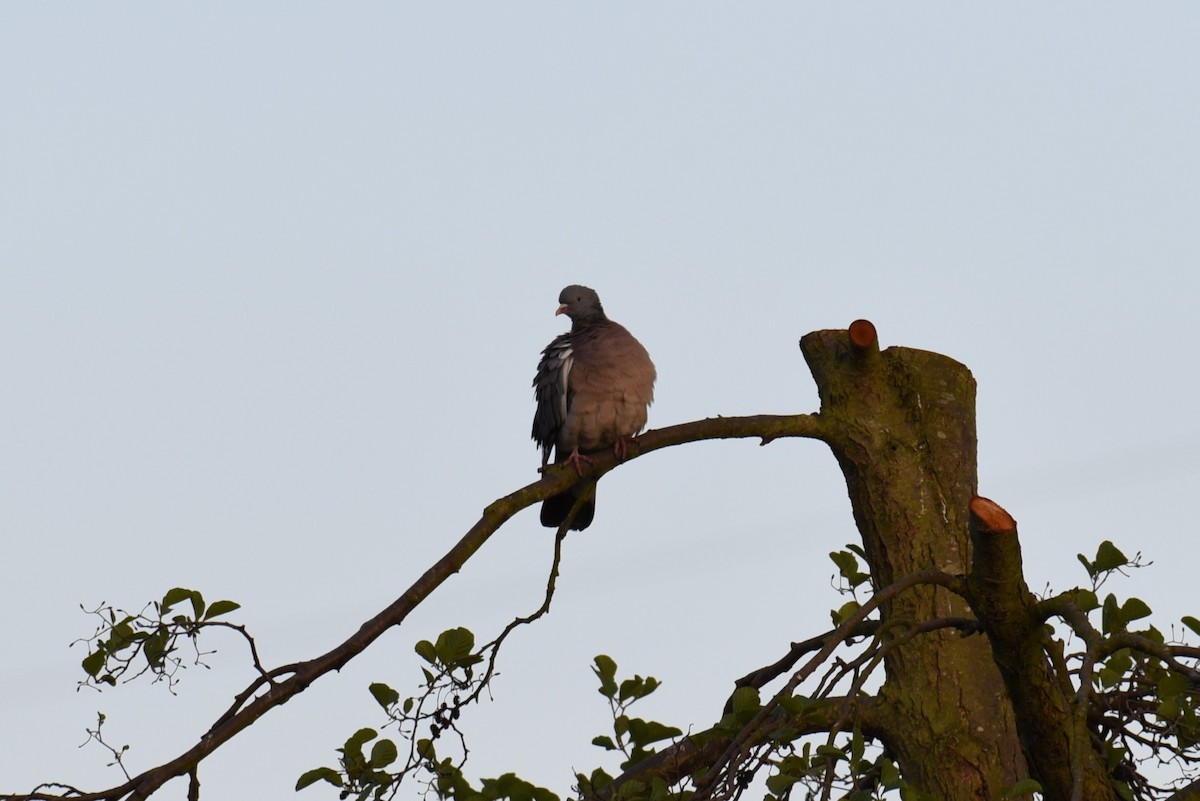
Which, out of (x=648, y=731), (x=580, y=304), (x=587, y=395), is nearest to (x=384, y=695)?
(x=648, y=731)

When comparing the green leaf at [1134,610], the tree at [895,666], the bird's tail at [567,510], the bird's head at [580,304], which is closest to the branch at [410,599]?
the tree at [895,666]

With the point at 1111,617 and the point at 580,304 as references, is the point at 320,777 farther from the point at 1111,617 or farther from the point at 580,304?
the point at 580,304

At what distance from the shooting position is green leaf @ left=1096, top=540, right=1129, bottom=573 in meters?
3.51

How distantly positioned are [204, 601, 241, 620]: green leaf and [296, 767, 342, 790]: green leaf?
42 centimetres

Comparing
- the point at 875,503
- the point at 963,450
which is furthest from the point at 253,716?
the point at 963,450

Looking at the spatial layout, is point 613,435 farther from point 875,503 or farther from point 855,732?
point 855,732

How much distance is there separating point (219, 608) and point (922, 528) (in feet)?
6.66

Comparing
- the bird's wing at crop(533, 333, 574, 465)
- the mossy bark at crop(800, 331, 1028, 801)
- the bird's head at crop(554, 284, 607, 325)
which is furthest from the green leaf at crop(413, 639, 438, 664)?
the bird's head at crop(554, 284, 607, 325)

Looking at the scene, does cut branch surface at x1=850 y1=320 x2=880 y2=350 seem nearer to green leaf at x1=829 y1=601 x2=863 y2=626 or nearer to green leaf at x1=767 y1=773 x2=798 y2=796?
green leaf at x1=829 y1=601 x2=863 y2=626

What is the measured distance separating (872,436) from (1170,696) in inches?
51.7

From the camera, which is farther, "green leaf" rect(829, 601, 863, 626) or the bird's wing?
the bird's wing

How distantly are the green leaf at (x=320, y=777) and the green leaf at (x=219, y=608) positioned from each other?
0.42 meters

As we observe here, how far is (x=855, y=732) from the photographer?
116 inches

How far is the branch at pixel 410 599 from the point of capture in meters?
3.00
